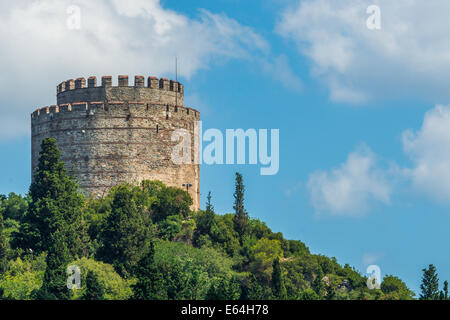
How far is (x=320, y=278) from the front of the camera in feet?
225

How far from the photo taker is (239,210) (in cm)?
7438

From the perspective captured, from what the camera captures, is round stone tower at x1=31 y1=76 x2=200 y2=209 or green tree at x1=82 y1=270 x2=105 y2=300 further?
round stone tower at x1=31 y1=76 x2=200 y2=209

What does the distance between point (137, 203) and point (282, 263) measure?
10.6m

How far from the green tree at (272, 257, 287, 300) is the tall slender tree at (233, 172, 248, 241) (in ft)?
26.4

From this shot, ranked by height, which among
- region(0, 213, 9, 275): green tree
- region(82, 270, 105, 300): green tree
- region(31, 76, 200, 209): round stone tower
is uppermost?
region(31, 76, 200, 209): round stone tower

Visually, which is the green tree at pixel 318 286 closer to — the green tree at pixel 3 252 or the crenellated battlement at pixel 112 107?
the crenellated battlement at pixel 112 107

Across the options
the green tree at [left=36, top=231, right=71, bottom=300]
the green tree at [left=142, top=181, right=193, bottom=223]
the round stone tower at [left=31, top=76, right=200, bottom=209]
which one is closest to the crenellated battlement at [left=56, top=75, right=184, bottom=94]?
the round stone tower at [left=31, top=76, right=200, bottom=209]

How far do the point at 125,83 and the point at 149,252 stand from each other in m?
17.9

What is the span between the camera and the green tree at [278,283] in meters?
64.6

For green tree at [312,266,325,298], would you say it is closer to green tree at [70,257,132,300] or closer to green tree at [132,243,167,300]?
green tree at [132,243,167,300]

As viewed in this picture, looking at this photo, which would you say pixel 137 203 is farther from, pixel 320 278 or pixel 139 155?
pixel 320 278

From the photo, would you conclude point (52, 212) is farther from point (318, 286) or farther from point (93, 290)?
point (318, 286)

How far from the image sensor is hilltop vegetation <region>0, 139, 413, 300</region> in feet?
204
